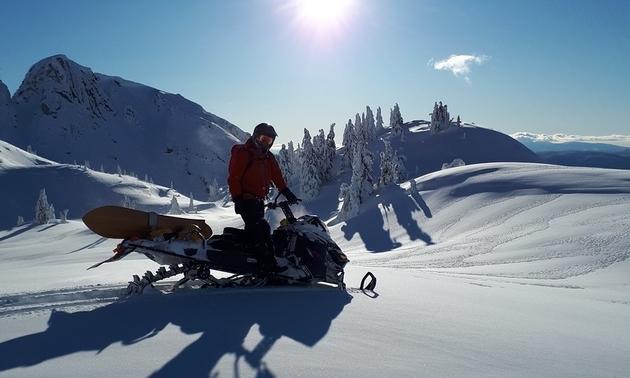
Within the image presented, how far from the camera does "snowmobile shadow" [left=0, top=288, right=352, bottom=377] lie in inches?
107

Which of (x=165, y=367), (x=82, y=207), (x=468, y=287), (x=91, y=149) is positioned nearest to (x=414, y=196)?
(x=468, y=287)

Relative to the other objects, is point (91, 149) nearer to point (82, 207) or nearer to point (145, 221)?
point (82, 207)

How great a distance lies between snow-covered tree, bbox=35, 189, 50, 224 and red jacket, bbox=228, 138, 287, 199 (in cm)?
5577

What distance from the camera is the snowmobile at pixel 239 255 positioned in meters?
4.86

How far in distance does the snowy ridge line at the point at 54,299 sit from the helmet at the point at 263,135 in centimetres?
247

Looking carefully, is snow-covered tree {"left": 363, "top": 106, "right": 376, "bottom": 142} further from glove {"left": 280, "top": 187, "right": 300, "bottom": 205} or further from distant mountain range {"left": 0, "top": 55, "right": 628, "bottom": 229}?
glove {"left": 280, "top": 187, "right": 300, "bottom": 205}

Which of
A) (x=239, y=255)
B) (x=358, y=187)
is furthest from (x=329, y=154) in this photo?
(x=239, y=255)

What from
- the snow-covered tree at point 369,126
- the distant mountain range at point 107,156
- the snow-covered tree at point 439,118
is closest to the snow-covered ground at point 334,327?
the distant mountain range at point 107,156

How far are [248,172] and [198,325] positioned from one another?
8.06ft

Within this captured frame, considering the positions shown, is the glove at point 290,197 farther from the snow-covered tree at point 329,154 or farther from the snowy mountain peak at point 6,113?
the snowy mountain peak at point 6,113

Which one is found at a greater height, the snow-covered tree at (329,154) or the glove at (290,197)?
the snow-covered tree at (329,154)

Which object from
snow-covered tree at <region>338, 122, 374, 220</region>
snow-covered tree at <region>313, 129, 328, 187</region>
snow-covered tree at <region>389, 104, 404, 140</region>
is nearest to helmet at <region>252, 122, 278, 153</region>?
snow-covered tree at <region>338, 122, 374, 220</region>

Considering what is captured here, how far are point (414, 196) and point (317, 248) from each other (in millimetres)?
28157

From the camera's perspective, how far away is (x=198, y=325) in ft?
11.4
